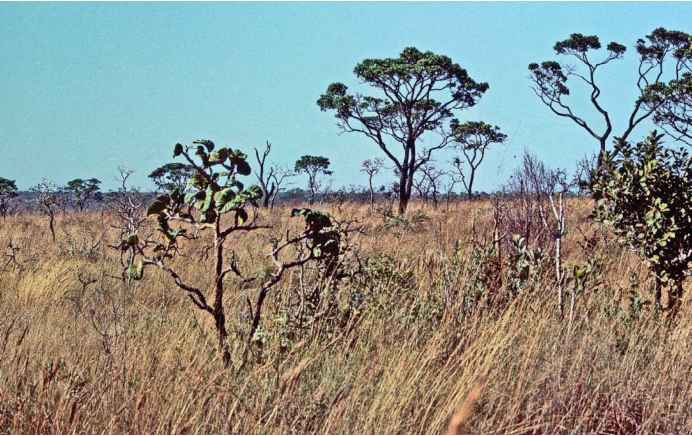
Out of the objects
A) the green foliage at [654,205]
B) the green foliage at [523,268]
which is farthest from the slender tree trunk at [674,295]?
the green foliage at [523,268]

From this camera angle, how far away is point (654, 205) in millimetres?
5371

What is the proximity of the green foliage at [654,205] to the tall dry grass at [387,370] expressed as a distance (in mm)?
518

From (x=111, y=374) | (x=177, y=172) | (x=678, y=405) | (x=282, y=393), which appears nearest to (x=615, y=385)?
(x=678, y=405)

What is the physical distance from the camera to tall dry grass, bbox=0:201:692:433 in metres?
2.96

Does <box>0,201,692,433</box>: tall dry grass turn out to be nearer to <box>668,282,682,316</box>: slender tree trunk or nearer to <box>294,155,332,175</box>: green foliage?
<box>668,282,682,316</box>: slender tree trunk

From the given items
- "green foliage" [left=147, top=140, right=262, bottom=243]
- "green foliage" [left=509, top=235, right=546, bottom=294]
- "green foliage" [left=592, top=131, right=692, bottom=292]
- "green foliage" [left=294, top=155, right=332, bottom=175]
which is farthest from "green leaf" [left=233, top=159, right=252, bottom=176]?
"green foliage" [left=294, top=155, right=332, bottom=175]

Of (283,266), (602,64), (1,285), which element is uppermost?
(602,64)

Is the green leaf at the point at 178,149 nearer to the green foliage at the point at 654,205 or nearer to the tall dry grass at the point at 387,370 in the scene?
the tall dry grass at the point at 387,370

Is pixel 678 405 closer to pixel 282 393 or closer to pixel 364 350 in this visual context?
pixel 364 350

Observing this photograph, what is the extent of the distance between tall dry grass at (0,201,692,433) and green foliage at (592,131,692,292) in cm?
52

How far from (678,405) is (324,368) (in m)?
1.65

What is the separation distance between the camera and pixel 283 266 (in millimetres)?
3697

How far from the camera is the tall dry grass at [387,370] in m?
2.96

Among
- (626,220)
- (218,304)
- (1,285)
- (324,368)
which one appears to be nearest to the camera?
(324,368)
